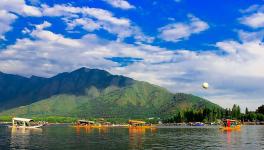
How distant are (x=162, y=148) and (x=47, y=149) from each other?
92.7 feet

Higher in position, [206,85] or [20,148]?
[206,85]

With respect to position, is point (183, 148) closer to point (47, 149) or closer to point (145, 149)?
point (145, 149)

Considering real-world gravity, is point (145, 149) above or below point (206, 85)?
below

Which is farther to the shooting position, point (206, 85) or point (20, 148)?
point (206, 85)

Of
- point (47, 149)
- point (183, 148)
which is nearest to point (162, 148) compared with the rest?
point (183, 148)

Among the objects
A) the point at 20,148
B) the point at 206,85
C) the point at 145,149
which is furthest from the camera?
the point at 206,85

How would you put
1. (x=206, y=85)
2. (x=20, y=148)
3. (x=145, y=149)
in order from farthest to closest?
(x=206, y=85) < (x=20, y=148) < (x=145, y=149)

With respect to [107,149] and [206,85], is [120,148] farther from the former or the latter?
Result: [206,85]

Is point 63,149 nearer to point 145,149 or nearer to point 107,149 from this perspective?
point 107,149

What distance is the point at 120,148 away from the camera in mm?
93000

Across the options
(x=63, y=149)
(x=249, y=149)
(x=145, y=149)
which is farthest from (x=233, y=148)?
(x=63, y=149)

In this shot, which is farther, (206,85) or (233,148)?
(206,85)

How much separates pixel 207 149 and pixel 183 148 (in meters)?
6.20

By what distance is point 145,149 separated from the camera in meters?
88.7
